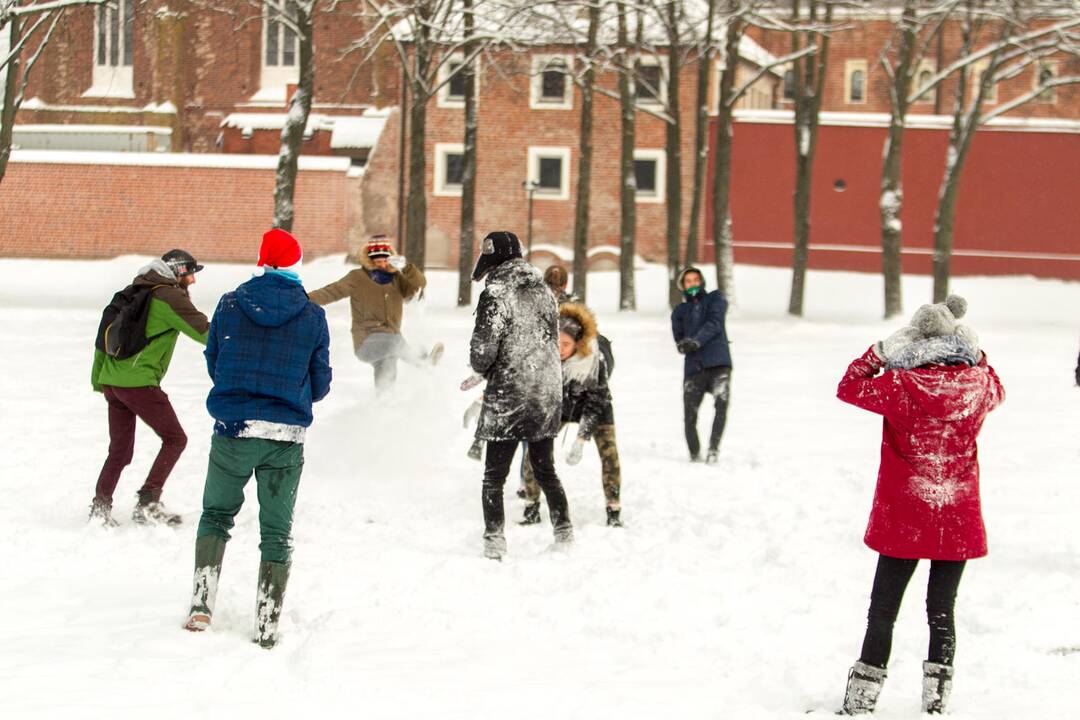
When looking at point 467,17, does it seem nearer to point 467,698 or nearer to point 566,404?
point 566,404

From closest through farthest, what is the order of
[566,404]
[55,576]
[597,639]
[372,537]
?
1. [597,639]
2. [55,576]
3. [372,537]
4. [566,404]

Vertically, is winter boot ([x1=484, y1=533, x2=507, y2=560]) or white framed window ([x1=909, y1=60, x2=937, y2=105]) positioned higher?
white framed window ([x1=909, y1=60, x2=937, y2=105])

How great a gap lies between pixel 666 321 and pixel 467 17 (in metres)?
6.78

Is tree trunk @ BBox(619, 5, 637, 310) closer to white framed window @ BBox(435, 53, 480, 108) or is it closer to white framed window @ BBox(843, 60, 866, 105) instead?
white framed window @ BBox(435, 53, 480, 108)

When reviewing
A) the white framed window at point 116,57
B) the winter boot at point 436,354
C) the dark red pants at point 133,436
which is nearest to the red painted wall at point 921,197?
the white framed window at point 116,57

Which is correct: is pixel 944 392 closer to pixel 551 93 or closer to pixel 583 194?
pixel 583 194

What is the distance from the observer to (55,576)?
7.09m

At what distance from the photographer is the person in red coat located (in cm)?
505

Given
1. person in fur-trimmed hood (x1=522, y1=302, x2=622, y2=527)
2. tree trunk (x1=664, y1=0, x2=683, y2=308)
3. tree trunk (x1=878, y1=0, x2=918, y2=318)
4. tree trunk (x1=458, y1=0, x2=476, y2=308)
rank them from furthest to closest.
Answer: tree trunk (x1=458, y1=0, x2=476, y2=308), tree trunk (x1=664, y1=0, x2=683, y2=308), tree trunk (x1=878, y1=0, x2=918, y2=318), person in fur-trimmed hood (x1=522, y1=302, x2=622, y2=527)

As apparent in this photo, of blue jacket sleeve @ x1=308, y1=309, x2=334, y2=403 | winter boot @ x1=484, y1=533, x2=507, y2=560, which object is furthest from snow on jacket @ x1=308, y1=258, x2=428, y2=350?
blue jacket sleeve @ x1=308, y1=309, x2=334, y2=403

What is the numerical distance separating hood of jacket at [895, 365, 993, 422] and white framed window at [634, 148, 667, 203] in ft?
127

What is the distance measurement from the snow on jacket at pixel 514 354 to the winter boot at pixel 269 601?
1.95 meters

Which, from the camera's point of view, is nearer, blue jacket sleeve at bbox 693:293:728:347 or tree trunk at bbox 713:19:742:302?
blue jacket sleeve at bbox 693:293:728:347

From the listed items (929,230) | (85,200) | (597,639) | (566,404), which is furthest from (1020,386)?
(85,200)
